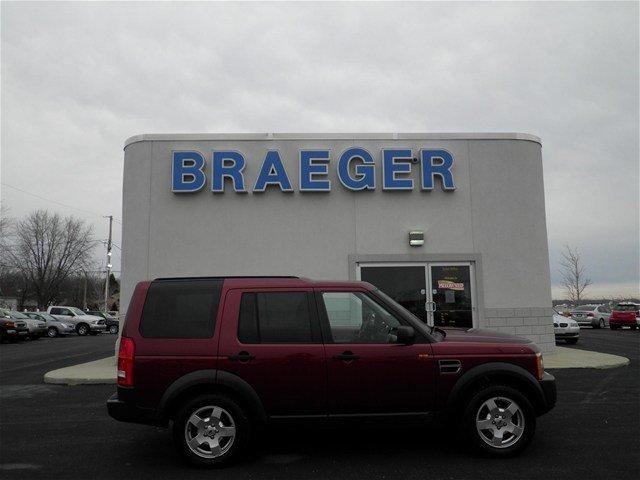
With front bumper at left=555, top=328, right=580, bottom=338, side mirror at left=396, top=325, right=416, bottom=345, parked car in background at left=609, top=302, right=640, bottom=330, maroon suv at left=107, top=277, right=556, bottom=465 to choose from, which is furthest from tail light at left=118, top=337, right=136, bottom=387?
parked car in background at left=609, top=302, right=640, bottom=330

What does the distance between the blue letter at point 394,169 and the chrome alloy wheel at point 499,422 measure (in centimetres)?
863

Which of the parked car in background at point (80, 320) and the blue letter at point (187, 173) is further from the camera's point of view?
the parked car in background at point (80, 320)

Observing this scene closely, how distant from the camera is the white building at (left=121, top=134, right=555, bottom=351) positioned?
13250 mm

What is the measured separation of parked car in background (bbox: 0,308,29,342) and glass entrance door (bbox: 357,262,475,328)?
19.9 meters

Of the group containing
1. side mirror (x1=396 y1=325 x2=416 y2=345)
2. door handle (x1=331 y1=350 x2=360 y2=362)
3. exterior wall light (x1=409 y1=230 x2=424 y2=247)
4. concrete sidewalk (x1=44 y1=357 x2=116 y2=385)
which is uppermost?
exterior wall light (x1=409 y1=230 x2=424 y2=247)

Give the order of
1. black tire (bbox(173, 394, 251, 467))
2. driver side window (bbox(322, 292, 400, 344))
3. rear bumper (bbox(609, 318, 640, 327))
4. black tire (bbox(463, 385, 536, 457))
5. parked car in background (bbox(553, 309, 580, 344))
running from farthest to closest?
rear bumper (bbox(609, 318, 640, 327)) → parked car in background (bbox(553, 309, 580, 344)) → driver side window (bbox(322, 292, 400, 344)) → black tire (bbox(463, 385, 536, 457)) → black tire (bbox(173, 394, 251, 467))

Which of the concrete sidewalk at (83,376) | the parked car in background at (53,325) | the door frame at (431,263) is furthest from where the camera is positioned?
the parked car in background at (53,325)

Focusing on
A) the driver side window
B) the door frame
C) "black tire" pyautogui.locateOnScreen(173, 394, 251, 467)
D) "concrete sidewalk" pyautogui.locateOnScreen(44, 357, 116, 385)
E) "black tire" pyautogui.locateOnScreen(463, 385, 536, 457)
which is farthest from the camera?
the door frame

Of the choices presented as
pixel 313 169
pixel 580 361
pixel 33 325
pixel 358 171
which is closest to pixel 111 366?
pixel 313 169

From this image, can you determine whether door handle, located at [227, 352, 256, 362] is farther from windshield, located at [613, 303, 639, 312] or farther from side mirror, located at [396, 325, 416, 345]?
windshield, located at [613, 303, 639, 312]

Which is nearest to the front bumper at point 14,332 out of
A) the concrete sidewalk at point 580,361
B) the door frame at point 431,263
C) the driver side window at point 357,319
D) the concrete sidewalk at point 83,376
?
the concrete sidewalk at point 83,376

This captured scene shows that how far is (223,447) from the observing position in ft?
16.9

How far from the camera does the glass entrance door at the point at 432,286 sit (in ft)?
42.9

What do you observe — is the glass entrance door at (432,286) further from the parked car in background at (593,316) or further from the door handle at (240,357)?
the parked car in background at (593,316)
